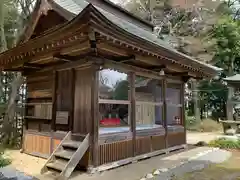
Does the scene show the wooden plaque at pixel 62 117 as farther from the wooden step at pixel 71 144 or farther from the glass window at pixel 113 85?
the glass window at pixel 113 85

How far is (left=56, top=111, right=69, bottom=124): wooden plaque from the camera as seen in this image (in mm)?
5082

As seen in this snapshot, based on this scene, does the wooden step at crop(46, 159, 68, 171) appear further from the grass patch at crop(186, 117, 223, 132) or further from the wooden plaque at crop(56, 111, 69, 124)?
the grass patch at crop(186, 117, 223, 132)

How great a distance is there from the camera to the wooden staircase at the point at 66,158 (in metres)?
4.02

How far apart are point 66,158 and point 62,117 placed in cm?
109

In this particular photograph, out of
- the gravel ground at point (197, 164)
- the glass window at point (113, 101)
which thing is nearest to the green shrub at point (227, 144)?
the gravel ground at point (197, 164)

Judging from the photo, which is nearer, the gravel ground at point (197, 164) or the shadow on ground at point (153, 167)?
the shadow on ground at point (153, 167)

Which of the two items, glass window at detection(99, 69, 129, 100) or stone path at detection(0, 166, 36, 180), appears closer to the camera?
stone path at detection(0, 166, 36, 180)

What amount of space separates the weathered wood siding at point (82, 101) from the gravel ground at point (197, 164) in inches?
68.5

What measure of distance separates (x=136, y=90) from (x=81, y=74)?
1443 mm

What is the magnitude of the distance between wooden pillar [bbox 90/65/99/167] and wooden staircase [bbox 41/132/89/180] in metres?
0.13

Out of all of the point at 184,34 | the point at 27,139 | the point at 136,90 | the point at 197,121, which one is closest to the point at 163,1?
the point at 184,34

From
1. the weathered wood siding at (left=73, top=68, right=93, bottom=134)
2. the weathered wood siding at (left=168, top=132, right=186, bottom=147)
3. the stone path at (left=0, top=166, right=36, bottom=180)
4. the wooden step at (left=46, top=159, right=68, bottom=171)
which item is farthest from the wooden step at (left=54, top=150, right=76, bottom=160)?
the weathered wood siding at (left=168, top=132, right=186, bottom=147)

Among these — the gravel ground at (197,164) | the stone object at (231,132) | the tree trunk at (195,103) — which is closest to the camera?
the gravel ground at (197,164)

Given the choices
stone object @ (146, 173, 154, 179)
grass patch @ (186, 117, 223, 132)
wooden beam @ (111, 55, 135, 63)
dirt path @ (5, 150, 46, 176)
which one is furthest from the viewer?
A: grass patch @ (186, 117, 223, 132)
